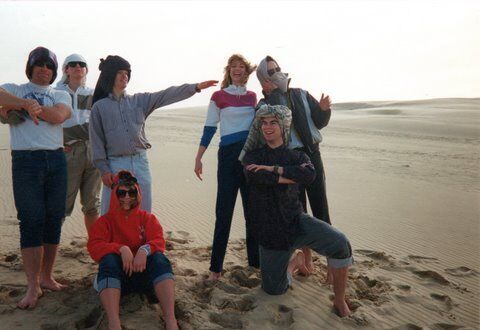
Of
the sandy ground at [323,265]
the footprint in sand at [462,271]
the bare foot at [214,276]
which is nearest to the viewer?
the sandy ground at [323,265]

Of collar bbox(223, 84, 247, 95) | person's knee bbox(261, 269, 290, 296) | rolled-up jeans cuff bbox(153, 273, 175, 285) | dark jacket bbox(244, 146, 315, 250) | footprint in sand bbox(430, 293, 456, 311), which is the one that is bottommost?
footprint in sand bbox(430, 293, 456, 311)

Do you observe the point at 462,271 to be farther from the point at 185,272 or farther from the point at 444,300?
the point at 185,272

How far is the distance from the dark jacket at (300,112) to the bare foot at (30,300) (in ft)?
8.56

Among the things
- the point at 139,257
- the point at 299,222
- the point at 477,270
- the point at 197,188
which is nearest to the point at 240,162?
the point at 299,222

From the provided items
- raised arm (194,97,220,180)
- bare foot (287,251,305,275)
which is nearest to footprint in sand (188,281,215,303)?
bare foot (287,251,305,275)

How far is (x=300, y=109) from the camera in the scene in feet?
14.8

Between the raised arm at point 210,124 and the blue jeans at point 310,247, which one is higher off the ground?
the raised arm at point 210,124

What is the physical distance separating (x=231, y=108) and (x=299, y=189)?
3.39 feet

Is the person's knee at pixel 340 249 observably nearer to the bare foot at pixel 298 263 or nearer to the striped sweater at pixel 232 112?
the bare foot at pixel 298 263

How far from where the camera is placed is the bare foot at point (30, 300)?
3900 millimetres

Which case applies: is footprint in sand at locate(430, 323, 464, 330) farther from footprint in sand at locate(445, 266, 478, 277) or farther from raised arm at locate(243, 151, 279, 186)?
raised arm at locate(243, 151, 279, 186)

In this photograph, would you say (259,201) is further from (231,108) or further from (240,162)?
(231,108)

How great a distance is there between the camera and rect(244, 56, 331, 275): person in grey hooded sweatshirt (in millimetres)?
4492

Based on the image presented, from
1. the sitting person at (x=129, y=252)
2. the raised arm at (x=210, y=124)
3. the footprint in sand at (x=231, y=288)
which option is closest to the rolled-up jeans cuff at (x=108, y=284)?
the sitting person at (x=129, y=252)
